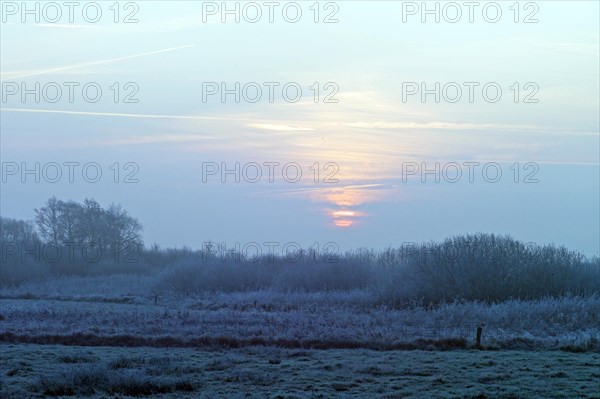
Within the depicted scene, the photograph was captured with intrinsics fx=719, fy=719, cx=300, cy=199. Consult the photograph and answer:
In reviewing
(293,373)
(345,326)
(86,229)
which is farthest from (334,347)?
(86,229)

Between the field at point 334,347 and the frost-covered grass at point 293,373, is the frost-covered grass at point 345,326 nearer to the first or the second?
the field at point 334,347

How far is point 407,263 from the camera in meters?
45.4

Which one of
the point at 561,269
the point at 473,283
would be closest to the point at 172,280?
the point at 473,283

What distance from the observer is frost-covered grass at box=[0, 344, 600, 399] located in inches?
552

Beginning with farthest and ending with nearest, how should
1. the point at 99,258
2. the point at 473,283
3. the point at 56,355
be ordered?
the point at 99,258 < the point at 473,283 < the point at 56,355

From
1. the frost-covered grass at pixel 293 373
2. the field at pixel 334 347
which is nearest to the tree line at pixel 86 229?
the field at pixel 334 347

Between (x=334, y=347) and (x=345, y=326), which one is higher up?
(x=334, y=347)

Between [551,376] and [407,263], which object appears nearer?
[551,376]

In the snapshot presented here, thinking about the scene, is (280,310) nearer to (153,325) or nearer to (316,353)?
(153,325)

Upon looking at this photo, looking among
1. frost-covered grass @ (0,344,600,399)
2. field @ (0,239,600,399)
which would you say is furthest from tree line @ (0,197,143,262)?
frost-covered grass @ (0,344,600,399)

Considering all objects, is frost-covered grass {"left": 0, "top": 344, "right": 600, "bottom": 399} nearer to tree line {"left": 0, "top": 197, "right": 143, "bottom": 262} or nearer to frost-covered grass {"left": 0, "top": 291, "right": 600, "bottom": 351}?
frost-covered grass {"left": 0, "top": 291, "right": 600, "bottom": 351}

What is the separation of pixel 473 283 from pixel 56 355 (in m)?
28.1

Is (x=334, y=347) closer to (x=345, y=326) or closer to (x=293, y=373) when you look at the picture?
(x=345, y=326)

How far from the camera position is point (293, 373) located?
53.8 feet
